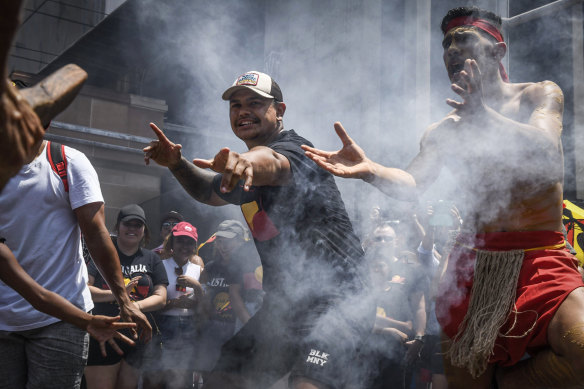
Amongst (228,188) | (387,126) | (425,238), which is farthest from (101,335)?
(387,126)

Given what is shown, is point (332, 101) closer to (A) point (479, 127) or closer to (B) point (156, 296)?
(B) point (156, 296)

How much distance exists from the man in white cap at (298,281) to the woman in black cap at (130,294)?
169cm

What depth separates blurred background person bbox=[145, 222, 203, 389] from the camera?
459 cm

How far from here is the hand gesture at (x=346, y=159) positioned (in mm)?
2145

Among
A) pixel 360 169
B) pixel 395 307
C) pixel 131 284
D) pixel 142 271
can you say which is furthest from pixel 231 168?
pixel 395 307

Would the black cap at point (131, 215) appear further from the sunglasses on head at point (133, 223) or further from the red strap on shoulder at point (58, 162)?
the red strap on shoulder at point (58, 162)

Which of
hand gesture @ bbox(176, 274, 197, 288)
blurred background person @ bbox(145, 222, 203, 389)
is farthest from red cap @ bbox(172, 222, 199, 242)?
hand gesture @ bbox(176, 274, 197, 288)

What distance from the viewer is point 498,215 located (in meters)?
2.30

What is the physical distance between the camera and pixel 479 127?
2.22 m

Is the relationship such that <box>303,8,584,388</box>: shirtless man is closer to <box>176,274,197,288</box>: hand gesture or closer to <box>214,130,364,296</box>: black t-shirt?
<box>214,130,364,296</box>: black t-shirt

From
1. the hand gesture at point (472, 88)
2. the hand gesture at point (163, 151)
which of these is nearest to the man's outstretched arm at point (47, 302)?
the hand gesture at point (163, 151)

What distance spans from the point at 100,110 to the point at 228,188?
23.7 ft

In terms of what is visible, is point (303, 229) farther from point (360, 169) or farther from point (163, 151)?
point (163, 151)

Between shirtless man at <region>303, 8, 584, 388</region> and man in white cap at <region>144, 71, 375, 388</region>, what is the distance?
0.35 meters
